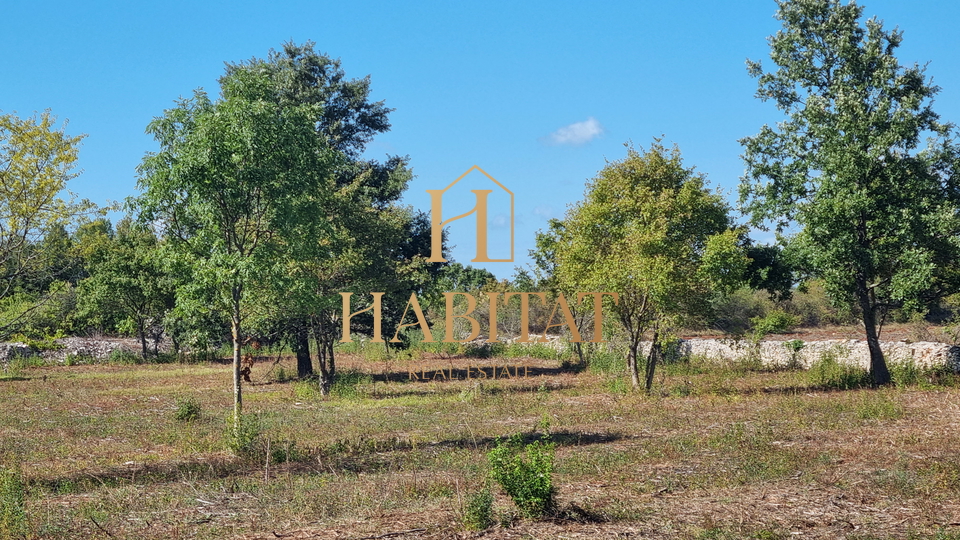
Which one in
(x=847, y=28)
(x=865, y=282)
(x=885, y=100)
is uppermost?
(x=847, y=28)

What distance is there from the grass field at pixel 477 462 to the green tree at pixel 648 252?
2.26 metres

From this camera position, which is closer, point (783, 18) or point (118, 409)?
point (118, 409)

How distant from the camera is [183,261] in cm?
1491

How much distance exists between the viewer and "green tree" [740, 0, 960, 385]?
22188 millimetres

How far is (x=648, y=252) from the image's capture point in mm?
21891

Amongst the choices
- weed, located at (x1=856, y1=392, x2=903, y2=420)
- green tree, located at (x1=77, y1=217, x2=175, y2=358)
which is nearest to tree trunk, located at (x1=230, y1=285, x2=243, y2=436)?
weed, located at (x1=856, y1=392, x2=903, y2=420)

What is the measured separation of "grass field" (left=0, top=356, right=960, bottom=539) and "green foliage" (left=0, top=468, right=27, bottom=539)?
1.1 inches

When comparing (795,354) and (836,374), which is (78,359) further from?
(836,374)

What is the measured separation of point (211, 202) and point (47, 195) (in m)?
3.85

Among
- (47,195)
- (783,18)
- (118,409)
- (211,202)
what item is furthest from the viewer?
(783,18)

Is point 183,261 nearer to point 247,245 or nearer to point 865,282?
point 247,245

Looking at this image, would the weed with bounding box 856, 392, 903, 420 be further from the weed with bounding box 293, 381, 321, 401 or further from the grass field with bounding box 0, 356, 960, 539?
the weed with bounding box 293, 381, 321, 401

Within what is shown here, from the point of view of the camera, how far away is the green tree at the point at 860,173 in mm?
22188

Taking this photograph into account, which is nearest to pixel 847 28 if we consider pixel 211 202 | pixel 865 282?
pixel 865 282
